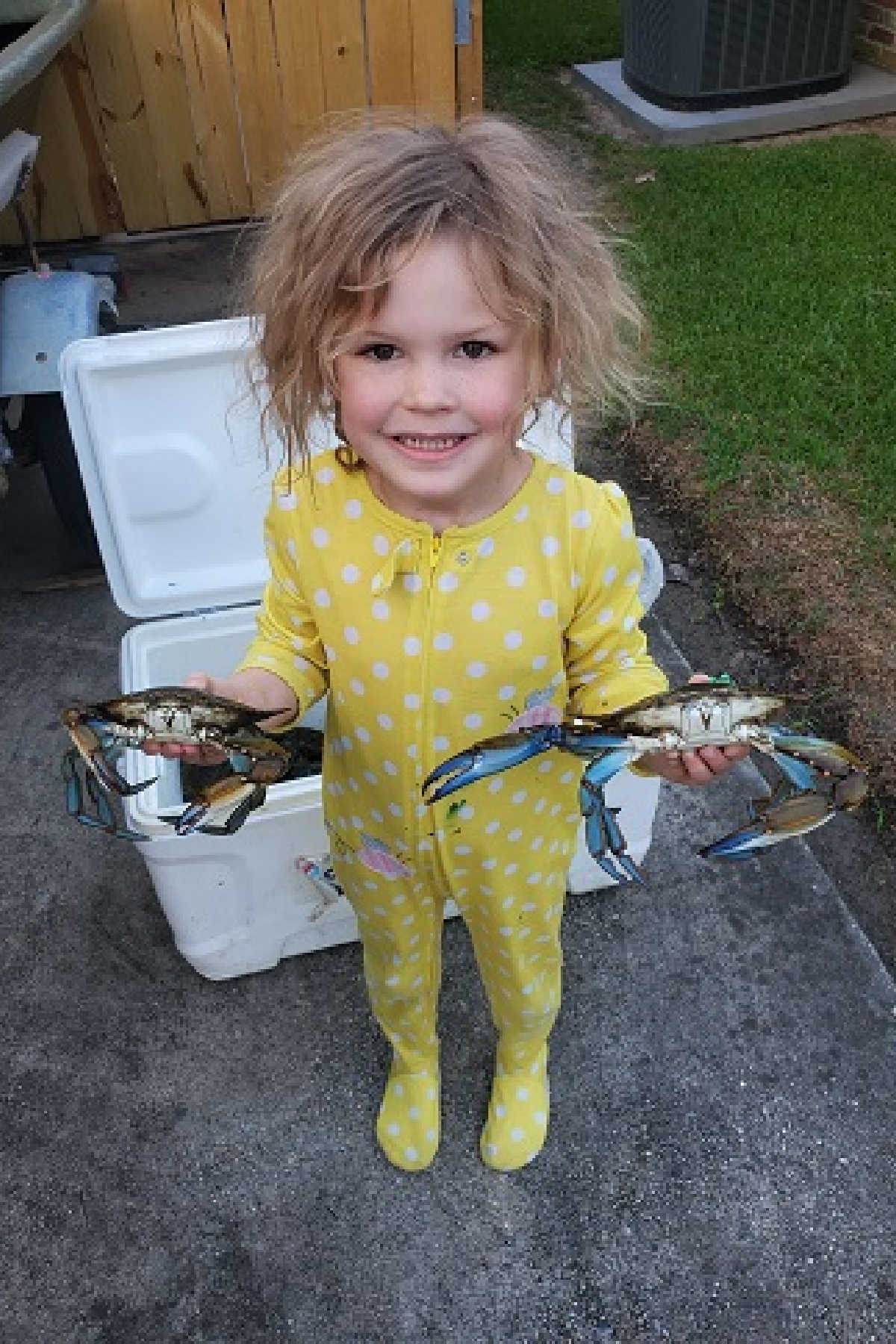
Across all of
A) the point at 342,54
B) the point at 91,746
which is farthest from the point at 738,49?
the point at 91,746

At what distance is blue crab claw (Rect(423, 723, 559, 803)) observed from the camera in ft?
4.03

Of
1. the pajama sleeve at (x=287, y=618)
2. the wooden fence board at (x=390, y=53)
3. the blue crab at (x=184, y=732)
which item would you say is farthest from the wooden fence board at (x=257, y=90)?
the blue crab at (x=184, y=732)

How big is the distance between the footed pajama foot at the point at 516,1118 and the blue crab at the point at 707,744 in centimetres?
77

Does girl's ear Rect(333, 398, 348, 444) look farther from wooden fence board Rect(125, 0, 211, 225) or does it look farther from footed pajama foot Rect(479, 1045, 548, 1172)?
wooden fence board Rect(125, 0, 211, 225)

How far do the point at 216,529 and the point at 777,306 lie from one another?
9.26ft

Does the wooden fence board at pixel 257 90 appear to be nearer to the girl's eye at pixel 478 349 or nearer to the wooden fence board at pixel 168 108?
the wooden fence board at pixel 168 108

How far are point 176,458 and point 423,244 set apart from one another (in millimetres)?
1192

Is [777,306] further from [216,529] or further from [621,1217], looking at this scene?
[621,1217]

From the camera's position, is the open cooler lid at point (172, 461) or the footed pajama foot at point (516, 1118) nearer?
the footed pajama foot at point (516, 1118)

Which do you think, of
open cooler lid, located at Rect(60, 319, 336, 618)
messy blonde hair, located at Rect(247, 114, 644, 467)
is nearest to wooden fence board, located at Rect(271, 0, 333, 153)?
open cooler lid, located at Rect(60, 319, 336, 618)

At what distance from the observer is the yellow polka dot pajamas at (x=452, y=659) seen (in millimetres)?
1341

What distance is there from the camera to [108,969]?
88.9 inches

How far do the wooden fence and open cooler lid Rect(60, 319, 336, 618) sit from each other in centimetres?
288

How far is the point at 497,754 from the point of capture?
1228 millimetres
